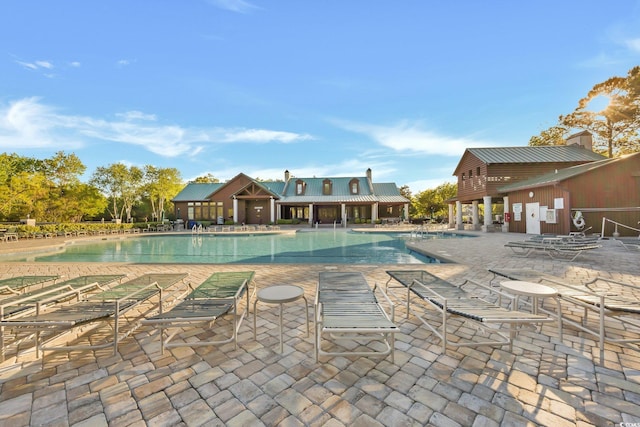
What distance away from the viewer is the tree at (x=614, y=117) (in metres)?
22.5

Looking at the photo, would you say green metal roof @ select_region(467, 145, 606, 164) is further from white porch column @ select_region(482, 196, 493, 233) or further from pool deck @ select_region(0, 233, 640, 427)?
pool deck @ select_region(0, 233, 640, 427)

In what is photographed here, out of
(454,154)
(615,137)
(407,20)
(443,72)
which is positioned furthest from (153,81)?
(615,137)

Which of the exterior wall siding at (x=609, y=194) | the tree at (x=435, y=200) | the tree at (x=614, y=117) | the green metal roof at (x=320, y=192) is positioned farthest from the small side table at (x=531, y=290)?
the tree at (x=435, y=200)

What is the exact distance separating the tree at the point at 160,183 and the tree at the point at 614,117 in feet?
158

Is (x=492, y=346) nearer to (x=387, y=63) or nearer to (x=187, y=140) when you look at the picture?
(x=387, y=63)

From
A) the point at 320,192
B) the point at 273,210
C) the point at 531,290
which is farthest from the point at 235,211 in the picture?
the point at 531,290

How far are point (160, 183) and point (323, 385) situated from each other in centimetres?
3790

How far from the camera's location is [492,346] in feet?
9.32

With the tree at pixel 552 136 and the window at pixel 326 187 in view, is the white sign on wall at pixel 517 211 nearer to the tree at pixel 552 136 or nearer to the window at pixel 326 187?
the window at pixel 326 187

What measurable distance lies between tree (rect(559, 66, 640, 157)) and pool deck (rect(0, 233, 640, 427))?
32435 mm

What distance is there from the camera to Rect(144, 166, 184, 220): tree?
3262 centimetres

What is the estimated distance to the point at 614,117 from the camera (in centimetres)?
2406

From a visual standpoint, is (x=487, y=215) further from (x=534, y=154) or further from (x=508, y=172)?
(x=534, y=154)

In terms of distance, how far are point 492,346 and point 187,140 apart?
108ft
